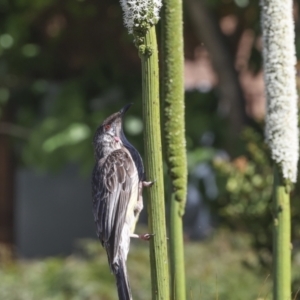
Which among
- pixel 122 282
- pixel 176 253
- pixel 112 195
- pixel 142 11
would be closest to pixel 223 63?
pixel 112 195

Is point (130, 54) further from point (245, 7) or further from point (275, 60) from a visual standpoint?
point (275, 60)

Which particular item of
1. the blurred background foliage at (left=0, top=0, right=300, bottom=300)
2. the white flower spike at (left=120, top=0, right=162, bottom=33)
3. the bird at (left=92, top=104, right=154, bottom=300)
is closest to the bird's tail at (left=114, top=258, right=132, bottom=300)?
the bird at (left=92, top=104, right=154, bottom=300)

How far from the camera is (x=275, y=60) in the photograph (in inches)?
114

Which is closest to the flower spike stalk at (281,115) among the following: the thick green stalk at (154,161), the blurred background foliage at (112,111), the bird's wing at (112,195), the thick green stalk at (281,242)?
the thick green stalk at (281,242)

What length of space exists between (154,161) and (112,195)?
3.36 feet

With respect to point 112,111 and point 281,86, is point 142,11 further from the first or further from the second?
point 112,111

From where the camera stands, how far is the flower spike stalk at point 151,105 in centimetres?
252

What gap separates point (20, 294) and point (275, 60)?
14.0 feet

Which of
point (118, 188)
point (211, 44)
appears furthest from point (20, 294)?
point (118, 188)

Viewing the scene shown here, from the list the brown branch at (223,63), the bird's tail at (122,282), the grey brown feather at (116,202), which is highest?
the brown branch at (223,63)

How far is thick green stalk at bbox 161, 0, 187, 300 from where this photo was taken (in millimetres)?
2859

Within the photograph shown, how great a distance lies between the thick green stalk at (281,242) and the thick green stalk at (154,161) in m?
0.50

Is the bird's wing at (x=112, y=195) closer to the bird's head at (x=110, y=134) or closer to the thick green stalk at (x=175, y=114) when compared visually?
the bird's head at (x=110, y=134)

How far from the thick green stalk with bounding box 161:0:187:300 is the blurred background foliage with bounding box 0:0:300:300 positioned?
106 inches
